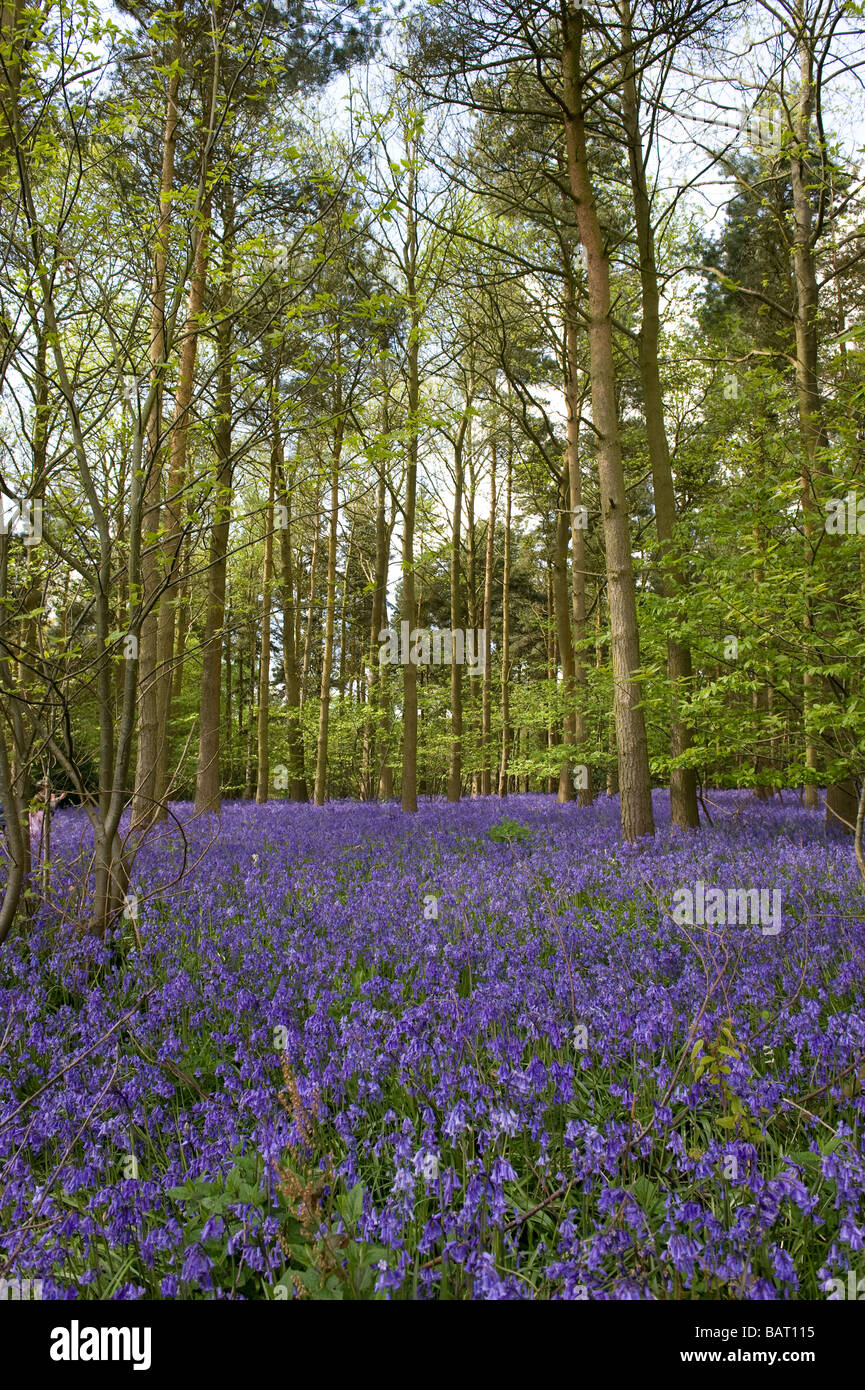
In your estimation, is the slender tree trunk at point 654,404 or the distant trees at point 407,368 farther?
the slender tree trunk at point 654,404

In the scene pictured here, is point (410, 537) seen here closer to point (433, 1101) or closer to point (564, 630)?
point (564, 630)

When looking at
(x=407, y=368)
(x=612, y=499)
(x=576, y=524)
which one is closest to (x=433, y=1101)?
(x=612, y=499)

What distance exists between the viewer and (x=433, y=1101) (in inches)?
115

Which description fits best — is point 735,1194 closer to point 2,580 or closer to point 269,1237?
point 269,1237

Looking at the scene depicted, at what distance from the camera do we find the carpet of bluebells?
6.47 feet

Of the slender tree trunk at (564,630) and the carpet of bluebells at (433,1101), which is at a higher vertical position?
the slender tree trunk at (564,630)

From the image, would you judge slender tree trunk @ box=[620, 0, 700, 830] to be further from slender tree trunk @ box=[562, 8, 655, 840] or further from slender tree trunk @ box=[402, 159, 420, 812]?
slender tree trunk @ box=[402, 159, 420, 812]

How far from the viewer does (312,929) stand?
5.09 meters

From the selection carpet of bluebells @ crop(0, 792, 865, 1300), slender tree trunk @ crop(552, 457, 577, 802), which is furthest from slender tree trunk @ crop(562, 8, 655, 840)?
→ slender tree trunk @ crop(552, 457, 577, 802)

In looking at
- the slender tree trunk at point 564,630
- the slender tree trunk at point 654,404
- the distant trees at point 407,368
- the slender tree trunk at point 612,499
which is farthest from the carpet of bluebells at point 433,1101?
the slender tree trunk at point 564,630

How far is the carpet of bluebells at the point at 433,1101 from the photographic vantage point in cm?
197

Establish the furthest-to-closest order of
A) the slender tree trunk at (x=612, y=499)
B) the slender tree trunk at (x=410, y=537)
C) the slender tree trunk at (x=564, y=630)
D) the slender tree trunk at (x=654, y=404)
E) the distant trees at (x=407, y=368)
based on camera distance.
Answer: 1. the slender tree trunk at (x=564, y=630)
2. the slender tree trunk at (x=410, y=537)
3. the slender tree trunk at (x=654, y=404)
4. the slender tree trunk at (x=612, y=499)
5. the distant trees at (x=407, y=368)

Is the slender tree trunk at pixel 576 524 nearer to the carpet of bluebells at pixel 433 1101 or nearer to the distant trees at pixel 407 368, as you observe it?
the distant trees at pixel 407 368

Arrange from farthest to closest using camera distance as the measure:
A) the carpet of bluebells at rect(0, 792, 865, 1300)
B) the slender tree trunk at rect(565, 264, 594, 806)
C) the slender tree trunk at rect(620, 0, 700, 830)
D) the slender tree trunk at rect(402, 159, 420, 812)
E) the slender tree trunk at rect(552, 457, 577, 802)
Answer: the slender tree trunk at rect(552, 457, 577, 802), the slender tree trunk at rect(565, 264, 594, 806), the slender tree trunk at rect(402, 159, 420, 812), the slender tree trunk at rect(620, 0, 700, 830), the carpet of bluebells at rect(0, 792, 865, 1300)
